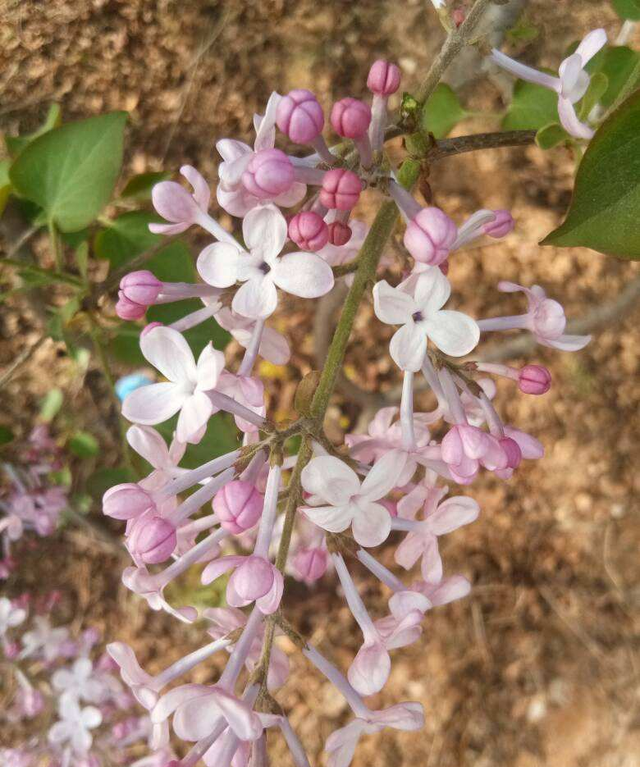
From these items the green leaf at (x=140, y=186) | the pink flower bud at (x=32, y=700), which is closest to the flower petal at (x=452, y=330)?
the green leaf at (x=140, y=186)

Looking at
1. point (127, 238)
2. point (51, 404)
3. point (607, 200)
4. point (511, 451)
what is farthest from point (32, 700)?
point (607, 200)

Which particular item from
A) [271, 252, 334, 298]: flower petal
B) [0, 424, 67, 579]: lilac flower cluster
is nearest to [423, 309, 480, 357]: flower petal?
[271, 252, 334, 298]: flower petal

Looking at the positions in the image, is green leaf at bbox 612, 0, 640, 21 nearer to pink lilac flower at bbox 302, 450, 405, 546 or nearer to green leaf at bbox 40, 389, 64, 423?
pink lilac flower at bbox 302, 450, 405, 546

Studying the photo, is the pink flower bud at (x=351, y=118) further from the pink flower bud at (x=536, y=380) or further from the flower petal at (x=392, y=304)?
the pink flower bud at (x=536, y=380)

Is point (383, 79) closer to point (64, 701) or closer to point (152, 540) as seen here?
point (152, 540)

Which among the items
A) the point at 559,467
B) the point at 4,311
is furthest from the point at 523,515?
Answer: the point at 4,311
